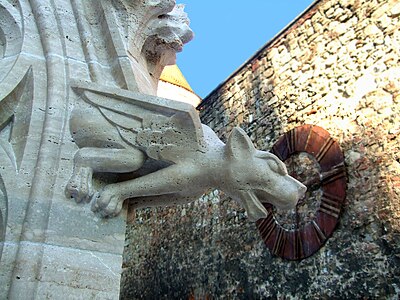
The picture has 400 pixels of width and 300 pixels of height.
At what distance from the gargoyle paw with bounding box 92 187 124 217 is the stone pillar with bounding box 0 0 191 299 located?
26 mm

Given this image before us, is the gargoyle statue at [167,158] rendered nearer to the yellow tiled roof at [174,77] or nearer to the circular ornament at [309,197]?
the circular ornament at [309,197]

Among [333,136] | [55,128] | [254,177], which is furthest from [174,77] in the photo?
[254,177]

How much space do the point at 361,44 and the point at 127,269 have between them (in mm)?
6624

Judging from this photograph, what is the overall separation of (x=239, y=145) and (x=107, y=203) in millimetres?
438

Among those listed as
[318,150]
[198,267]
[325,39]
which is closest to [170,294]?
[198,267]

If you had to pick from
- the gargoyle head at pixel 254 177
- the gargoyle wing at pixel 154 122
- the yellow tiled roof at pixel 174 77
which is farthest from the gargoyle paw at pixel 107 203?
the yellow tiled roof at pixel 174 77

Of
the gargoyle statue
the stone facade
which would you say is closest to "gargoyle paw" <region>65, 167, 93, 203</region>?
the gargoyle statue

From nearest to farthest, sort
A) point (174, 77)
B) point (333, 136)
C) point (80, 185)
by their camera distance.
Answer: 1. point (80, 185)
2. point (333, 136)
3. point (174, 77)

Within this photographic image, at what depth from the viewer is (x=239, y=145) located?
138 centimetres

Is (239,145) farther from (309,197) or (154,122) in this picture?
(309,197)

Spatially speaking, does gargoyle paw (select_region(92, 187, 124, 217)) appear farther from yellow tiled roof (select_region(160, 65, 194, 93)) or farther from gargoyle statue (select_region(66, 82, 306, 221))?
yellow tiled roof (select_region(160, 65, 194, 93))

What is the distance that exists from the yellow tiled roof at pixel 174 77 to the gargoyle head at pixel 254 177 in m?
11.8

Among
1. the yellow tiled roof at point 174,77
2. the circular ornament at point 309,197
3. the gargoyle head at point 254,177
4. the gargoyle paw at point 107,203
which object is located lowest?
the gargoyle paw at point 107,203

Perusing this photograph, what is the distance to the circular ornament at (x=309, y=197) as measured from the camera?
5.07m
